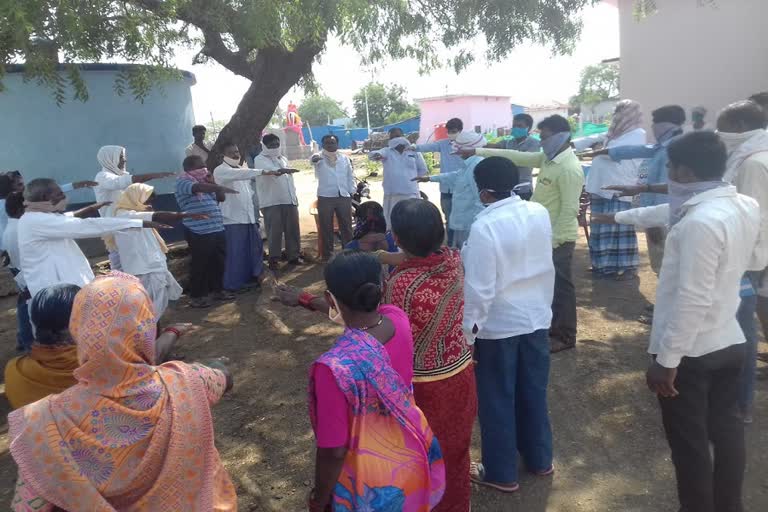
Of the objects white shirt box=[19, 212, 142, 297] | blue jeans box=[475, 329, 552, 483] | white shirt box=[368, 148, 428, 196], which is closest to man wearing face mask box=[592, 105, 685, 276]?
blue jeans box=[475, 329, 552, 483]

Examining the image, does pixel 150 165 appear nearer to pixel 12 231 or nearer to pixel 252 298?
pixel 252 298

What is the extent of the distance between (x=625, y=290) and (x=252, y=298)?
4107 mm

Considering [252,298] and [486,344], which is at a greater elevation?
[486,344]

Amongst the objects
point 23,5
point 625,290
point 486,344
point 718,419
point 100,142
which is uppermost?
point 23,5

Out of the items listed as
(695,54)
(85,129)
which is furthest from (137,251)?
(695,54)

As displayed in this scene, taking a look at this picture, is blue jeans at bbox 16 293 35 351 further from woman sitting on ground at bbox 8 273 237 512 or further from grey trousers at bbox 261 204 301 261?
woman sitting on ground at bbox 8 273 237 512

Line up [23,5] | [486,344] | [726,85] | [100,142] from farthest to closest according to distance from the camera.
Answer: [726,85] < [100,142] < [23,5] < [486,344]

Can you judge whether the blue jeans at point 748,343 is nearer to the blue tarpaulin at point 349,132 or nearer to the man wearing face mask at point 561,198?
the man wearing face mask at point 561,198

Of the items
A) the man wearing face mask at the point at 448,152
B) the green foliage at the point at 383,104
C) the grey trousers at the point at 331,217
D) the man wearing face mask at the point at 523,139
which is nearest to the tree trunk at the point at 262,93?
the grey trousers at the point at 331,217

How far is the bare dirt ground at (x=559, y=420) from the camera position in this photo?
2.94 m

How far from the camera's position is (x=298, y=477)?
322 centimetres

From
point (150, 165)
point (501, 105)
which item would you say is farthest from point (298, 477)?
point (501, 105)

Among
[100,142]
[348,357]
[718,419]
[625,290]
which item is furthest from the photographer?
[100,142]

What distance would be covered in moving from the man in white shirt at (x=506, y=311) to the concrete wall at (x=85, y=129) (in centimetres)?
724
